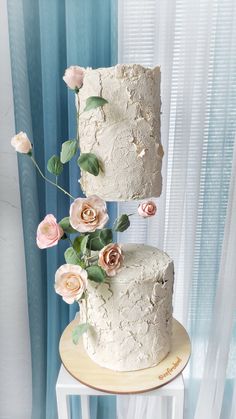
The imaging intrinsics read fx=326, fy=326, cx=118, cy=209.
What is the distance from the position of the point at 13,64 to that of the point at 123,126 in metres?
0.48

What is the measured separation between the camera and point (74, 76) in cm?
74

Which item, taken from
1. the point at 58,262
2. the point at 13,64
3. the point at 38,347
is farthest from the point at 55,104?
the point at 38,347

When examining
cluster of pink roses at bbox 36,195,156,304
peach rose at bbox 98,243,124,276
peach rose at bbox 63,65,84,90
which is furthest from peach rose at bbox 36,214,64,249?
peach rose at bbox 63,65,84,90

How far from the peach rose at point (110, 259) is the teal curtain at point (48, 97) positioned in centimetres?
38

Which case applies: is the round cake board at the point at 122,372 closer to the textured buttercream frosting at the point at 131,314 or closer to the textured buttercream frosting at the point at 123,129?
the textured buttercream frosting at the point at 131,314

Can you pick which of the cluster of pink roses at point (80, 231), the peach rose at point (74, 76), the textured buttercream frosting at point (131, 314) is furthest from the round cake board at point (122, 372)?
the peach rose at point (74, 76)

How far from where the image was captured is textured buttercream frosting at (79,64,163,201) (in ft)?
2.39

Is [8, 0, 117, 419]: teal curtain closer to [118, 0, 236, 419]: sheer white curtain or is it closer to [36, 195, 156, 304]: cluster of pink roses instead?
[118, 0, 236, 419]: sheer white curtain

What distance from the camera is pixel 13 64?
0.99 metres

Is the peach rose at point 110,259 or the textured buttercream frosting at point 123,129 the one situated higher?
the textured buttercream frosting at point 123,129

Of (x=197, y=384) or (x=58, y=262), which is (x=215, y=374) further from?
(x=58, y=262)

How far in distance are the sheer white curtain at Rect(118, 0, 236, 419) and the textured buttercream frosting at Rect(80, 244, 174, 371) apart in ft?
1.06

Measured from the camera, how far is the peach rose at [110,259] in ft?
2.39

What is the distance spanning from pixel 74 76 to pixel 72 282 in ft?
1.52
